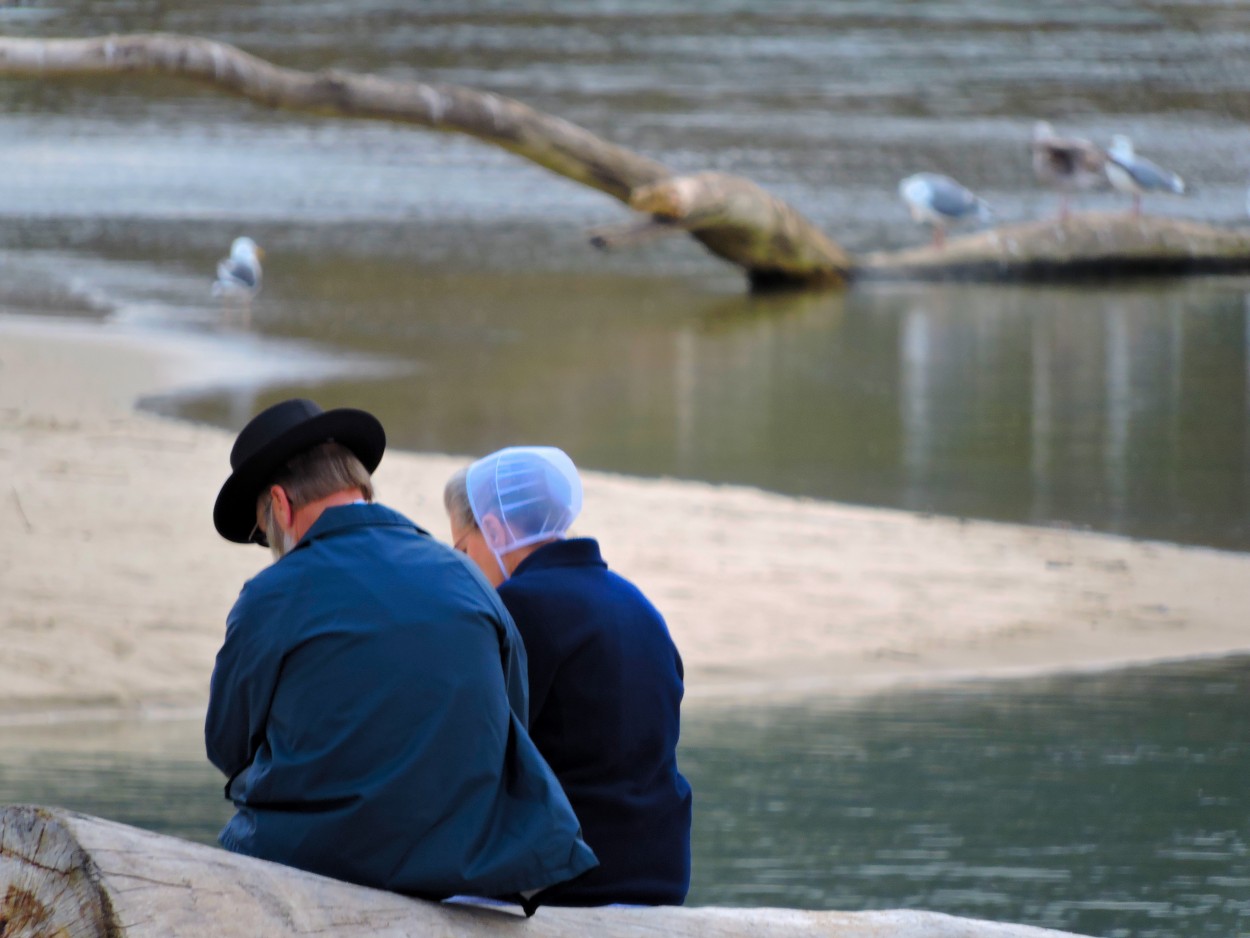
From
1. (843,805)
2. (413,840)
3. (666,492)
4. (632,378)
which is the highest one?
(413,840)

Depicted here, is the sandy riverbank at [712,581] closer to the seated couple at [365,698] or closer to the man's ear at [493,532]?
the man's ear at [493,532]

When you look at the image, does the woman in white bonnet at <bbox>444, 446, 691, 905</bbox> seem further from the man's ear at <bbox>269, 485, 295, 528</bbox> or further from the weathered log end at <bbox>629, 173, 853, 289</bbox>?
the weathered log end at <bbox>629, 173, 853, 289</bbox>

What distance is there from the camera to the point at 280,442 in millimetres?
2398

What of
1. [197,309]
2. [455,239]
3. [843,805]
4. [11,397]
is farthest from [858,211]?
[843,805]

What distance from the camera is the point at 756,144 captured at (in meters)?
23.5

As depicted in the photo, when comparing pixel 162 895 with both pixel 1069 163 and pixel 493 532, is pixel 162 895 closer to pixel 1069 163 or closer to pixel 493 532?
pixel 493 532

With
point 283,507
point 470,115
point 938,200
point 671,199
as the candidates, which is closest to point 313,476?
point 283,507

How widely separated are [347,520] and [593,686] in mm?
587

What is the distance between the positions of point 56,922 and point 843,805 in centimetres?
303

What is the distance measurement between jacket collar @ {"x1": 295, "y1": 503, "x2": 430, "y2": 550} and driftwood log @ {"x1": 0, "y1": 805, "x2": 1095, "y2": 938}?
0.42 metres

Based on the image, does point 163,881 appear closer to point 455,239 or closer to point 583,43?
point 455,239

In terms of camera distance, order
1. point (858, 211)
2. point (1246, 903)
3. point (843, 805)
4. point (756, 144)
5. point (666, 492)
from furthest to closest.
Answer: point (756, 144)
point (858, 211)
point (666, 492)
point (843, 805)
point (1246, 903)

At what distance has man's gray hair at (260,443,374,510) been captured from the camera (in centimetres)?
244

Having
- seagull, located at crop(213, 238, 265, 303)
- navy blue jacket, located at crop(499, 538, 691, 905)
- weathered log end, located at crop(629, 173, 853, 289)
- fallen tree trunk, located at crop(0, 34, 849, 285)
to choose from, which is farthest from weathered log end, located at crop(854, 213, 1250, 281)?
navy blue jacket, located at crop(499, 538, 691, 905)
